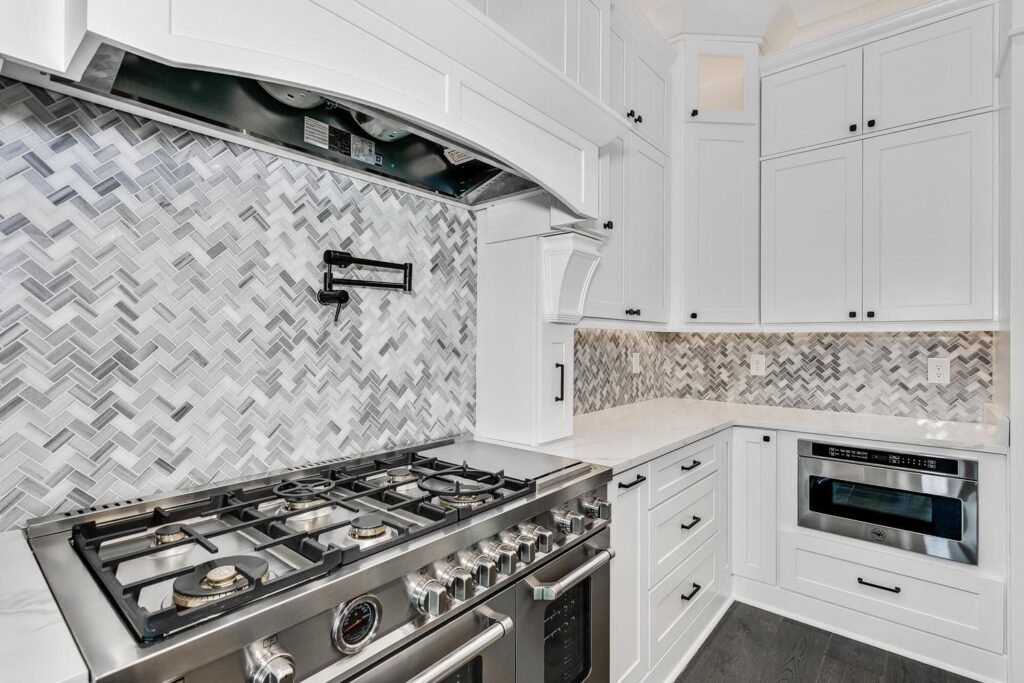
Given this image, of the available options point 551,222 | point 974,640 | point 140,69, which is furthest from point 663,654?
point 140,69

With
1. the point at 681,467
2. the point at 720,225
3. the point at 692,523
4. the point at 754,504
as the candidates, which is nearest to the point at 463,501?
the point at 681,467

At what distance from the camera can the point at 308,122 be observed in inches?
55.9

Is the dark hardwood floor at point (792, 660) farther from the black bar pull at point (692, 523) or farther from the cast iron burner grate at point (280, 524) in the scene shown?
the cast iron burner grate at point (280, 524)

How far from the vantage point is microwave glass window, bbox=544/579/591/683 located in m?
1.36

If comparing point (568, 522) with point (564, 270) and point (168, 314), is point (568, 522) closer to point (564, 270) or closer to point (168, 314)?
point (564, 270)

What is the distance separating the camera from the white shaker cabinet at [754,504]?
2.56 m

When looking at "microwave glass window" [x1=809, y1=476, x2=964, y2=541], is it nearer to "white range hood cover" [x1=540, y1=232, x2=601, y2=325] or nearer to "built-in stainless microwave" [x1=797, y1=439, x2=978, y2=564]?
"built-in stainless microwave" [x1=797, y1=439, x2=978, y2=564]

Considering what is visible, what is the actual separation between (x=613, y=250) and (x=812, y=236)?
1.19m

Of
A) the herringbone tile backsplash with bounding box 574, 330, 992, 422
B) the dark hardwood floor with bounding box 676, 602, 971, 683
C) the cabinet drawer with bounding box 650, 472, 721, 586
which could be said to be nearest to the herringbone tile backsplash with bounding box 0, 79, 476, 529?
the cabinet drawer with bounding box 650, 472, 721, 586

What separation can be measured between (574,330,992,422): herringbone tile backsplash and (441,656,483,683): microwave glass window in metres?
1.59

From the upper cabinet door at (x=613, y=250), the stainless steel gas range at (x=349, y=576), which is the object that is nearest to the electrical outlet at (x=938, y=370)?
the upper cabinet door at (x=613, y=250)

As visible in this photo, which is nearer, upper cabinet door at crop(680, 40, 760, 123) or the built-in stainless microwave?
the built-in stainless microwave

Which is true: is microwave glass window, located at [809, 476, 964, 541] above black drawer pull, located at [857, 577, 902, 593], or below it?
above

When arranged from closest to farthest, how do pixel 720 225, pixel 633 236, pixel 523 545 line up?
pixel 523 545
pixel 633 236
pixel 720 225
